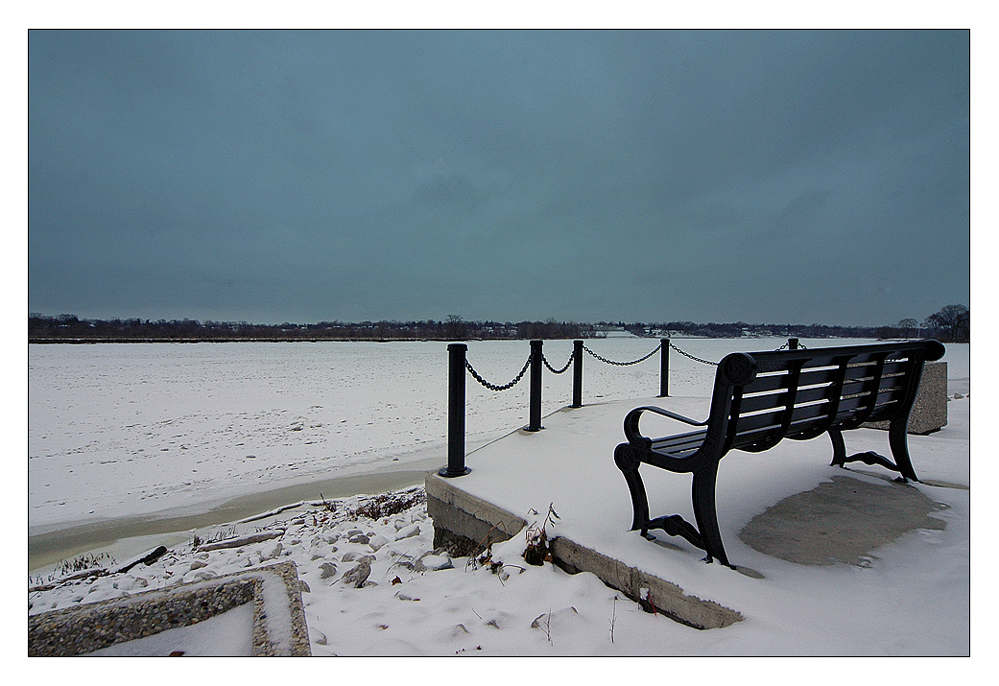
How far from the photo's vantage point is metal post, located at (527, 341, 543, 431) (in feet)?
19.7

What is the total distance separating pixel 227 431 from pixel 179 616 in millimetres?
7425

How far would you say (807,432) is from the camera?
10.6 ft

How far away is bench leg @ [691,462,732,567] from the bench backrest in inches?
7.1

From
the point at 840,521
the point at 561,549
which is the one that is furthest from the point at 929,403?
the point at 561,549

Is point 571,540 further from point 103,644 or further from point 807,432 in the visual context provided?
point 103,644

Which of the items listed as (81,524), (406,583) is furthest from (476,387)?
(406,583)

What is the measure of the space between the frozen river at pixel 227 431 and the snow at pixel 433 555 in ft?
0.14

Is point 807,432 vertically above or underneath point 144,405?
above

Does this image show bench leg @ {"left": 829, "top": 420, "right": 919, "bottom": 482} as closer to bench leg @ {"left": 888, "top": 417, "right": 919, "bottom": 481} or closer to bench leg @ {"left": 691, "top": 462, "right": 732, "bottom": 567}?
bench leg @ {"left": 888, "top": 417, "right": 919, "bottom": 481}

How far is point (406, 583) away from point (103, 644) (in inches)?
61.0

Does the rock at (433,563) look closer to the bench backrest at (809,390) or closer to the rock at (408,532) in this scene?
the rock at (408,532)

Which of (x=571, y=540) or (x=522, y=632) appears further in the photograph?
(x=571, y=540)

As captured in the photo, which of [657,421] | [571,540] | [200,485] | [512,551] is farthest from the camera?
[657,421]

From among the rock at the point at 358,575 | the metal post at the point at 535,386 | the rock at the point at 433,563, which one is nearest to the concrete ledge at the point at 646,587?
the rock at the point at 433,563
